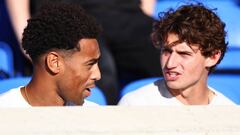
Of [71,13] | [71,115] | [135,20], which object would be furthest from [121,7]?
[71,115]

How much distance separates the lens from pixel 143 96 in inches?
95.0

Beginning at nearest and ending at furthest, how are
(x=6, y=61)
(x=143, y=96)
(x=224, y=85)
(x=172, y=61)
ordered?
(x=172, y=61), (x=143, y=96), (x=224, y=85), (x=6, y=61)

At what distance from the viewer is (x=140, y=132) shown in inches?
50.5

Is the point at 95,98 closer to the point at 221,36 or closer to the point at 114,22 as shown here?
the point at 221,36

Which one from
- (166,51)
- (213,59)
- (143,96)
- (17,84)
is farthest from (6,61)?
(213,59)

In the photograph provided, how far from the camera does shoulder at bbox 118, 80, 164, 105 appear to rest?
2.38m

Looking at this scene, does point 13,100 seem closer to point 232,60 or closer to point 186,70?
point 186,70

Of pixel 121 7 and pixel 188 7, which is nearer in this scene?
pixel 188 7

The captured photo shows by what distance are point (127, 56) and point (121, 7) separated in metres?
0.30

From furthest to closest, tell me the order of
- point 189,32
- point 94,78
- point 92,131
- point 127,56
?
1. point 127,56
2. point 189,32
3. point 94,78
4. point 92,131

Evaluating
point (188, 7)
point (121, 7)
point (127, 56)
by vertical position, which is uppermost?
point (188, 7)

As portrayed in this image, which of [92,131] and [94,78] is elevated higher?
[92,131]

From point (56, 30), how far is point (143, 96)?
1.97 feet

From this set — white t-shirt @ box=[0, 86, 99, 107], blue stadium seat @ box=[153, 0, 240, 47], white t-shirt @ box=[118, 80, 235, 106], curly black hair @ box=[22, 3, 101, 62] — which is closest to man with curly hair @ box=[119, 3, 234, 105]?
white t-shirt @ box=[118, 80, 235, 106]
